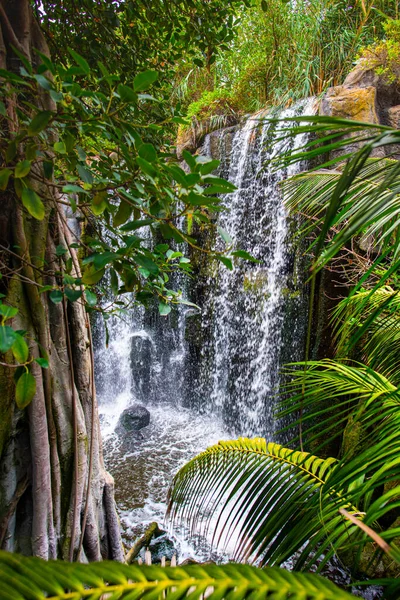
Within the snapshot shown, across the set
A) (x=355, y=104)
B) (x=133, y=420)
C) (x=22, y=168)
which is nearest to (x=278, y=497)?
(x=22, y=168)

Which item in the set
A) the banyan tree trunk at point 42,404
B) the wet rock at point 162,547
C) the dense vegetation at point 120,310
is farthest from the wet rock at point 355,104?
the wet rock at point 162,547

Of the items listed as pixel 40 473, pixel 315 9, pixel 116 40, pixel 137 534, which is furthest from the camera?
pixel 315 9

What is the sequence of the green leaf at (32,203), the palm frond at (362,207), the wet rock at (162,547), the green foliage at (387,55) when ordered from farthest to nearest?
the green foliage at (387,55) < the wet rock at (162,547) < the green leaf at (32,203) < the palm frond at (362,207)

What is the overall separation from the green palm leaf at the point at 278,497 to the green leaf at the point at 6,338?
86 cm

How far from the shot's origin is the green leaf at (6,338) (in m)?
0.77

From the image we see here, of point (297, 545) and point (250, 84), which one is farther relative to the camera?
point (250, 84)

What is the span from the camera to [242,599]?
1.51 ft

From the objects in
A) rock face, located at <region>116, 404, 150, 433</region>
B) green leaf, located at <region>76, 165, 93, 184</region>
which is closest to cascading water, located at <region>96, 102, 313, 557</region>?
rock face, located at <region>116, 404, 150, 433</region>

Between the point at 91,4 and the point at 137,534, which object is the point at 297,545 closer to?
the point at 91,4

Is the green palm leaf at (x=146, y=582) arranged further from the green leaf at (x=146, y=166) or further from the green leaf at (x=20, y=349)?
the green leaf at (x=146, y=166)

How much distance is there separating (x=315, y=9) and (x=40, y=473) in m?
7.19

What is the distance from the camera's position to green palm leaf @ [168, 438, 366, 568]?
3.29ft

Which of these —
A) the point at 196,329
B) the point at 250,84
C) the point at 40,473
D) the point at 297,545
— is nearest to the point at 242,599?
the point at 297,545

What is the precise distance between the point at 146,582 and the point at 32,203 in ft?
3.08
